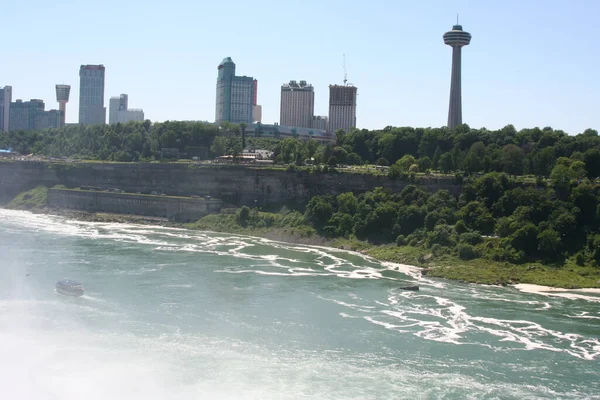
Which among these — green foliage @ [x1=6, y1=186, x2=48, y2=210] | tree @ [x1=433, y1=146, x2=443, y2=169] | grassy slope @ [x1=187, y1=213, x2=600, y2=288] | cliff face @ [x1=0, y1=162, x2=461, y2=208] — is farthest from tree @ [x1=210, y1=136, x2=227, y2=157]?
grassy slope @ [x1=187, y1=213, x2=600, y2=288]

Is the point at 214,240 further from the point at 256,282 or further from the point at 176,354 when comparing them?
the point at 176,354

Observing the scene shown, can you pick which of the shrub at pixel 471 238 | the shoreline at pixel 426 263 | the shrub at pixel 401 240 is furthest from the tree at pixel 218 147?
the shrub at pixel 471 238

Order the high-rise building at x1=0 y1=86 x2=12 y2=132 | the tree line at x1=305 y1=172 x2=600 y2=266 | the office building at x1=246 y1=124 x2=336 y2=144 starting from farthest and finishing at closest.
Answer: the high-rise building at x1=0 y1=86 x2=12 y2=132 → the office building at x1=246 y1=124 x2=336 y2=144 → the tree line at x1=305 y1=172 x2=600 y2=266

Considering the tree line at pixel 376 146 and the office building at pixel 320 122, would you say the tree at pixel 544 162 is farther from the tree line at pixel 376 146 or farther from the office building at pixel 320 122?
the office building at pixel 320 122

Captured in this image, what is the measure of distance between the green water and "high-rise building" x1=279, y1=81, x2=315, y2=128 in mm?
131113

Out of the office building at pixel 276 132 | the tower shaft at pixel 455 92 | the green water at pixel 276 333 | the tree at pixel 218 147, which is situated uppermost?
the tower shaft at pixel 455 92

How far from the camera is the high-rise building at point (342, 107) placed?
17538 centimetres

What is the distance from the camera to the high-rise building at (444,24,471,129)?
112125mm

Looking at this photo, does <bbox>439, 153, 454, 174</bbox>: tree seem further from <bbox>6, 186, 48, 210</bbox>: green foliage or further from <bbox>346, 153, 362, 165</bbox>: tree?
<bbox>6, 186, 48, 210</bbox>: green foliage

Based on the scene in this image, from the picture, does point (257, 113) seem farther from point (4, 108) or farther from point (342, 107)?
point (4, 108)

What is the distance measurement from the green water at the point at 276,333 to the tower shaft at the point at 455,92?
228 feet

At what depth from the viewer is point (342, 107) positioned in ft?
578

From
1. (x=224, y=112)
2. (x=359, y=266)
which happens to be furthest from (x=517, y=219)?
(x=224, y=112)

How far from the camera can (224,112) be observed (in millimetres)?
174625
